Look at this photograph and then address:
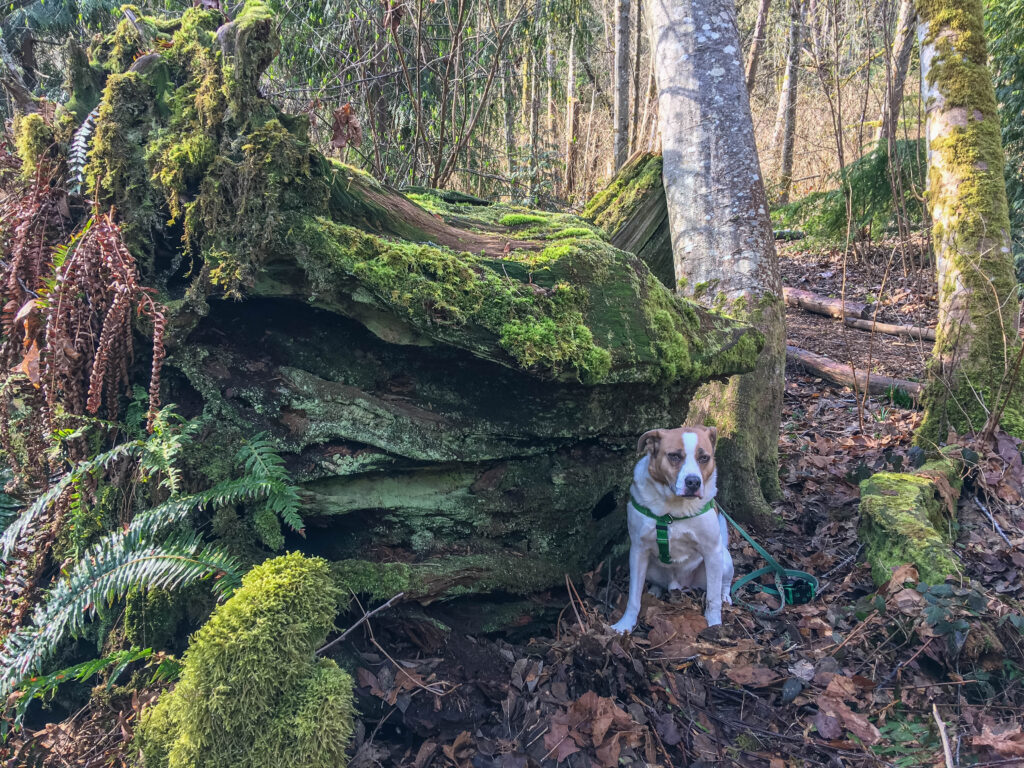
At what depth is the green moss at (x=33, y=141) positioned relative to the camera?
10.9ft

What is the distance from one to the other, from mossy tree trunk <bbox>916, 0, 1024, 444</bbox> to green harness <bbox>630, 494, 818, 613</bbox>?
101 inches

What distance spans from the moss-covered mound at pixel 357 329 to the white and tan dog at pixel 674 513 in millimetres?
393

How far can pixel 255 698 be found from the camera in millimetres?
2496

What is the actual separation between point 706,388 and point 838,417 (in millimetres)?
2852

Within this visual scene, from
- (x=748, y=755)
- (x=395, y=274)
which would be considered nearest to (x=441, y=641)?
(x=748, y=755)

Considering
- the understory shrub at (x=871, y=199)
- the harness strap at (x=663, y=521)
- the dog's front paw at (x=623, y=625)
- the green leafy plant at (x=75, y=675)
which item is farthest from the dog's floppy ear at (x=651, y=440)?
the understory shrub at (x=871, y=199)

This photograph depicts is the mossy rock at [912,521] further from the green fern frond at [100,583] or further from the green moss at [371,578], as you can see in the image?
the green fern frond at [100,583]

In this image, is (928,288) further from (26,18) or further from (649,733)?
(26,18)

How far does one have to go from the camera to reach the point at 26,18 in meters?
12.8

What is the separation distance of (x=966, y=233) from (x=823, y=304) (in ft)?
14.7

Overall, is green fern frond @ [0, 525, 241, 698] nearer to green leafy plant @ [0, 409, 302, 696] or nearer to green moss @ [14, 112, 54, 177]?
green leafy plant @ [0, 409, 302, 696]

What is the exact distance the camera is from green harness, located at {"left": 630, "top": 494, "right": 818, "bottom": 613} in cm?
413

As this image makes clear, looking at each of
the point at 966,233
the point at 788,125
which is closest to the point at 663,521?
the point at 966,233

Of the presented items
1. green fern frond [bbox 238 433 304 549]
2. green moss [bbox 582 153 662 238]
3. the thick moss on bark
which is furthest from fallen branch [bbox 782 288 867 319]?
green fern frond [bbox 238 433 304 549]
